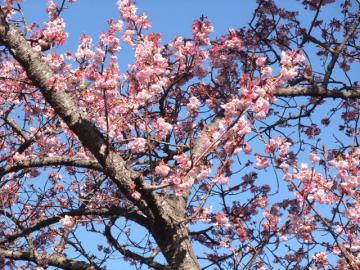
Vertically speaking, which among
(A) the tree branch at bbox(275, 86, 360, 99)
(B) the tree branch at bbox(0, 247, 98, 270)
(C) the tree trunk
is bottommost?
(C) the tree trunk

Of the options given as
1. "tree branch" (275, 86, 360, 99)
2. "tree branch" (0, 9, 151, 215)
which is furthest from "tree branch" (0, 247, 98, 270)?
"tree branch" (275, 86, 360, 99)

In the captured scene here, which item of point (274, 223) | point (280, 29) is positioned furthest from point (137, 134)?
point (280, 29)

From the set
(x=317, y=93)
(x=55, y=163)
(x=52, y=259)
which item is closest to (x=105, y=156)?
(x=55, y=163)

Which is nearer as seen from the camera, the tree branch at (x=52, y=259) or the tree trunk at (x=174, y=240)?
the tree trunk at (x=174, y=240)

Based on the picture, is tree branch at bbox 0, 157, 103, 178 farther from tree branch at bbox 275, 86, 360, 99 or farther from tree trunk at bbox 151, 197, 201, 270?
tree branch at bbox 275, 86, 360, 99

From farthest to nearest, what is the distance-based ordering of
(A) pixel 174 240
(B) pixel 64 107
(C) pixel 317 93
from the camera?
(C) pixel 317 93 → (A) pixel 174 240 → (B) pixel 64 107

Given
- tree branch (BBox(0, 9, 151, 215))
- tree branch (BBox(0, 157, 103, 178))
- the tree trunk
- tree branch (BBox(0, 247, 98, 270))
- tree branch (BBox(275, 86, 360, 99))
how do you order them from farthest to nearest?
tree branch (BBox(275, 86, 360, 99)), tree branch (BBox(0, 247, 98, 270)), tree branch (BBox(0, 157, 103, 178)), the tree trunk, tree branch (BBox(0, 9, 151, 215))

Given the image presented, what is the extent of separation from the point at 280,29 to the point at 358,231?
11.6ft

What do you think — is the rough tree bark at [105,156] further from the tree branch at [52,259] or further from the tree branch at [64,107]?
the tree branch at [52,259]

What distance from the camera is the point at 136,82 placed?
18.0 ft

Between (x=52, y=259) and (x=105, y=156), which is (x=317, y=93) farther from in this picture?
(x=52, y=259)

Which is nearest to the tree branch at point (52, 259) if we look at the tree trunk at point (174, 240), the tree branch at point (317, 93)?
the tree trunk at point (174, 240)

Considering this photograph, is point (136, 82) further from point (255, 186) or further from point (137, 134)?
point (255, 186)

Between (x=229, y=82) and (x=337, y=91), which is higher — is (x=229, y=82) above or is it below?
above
